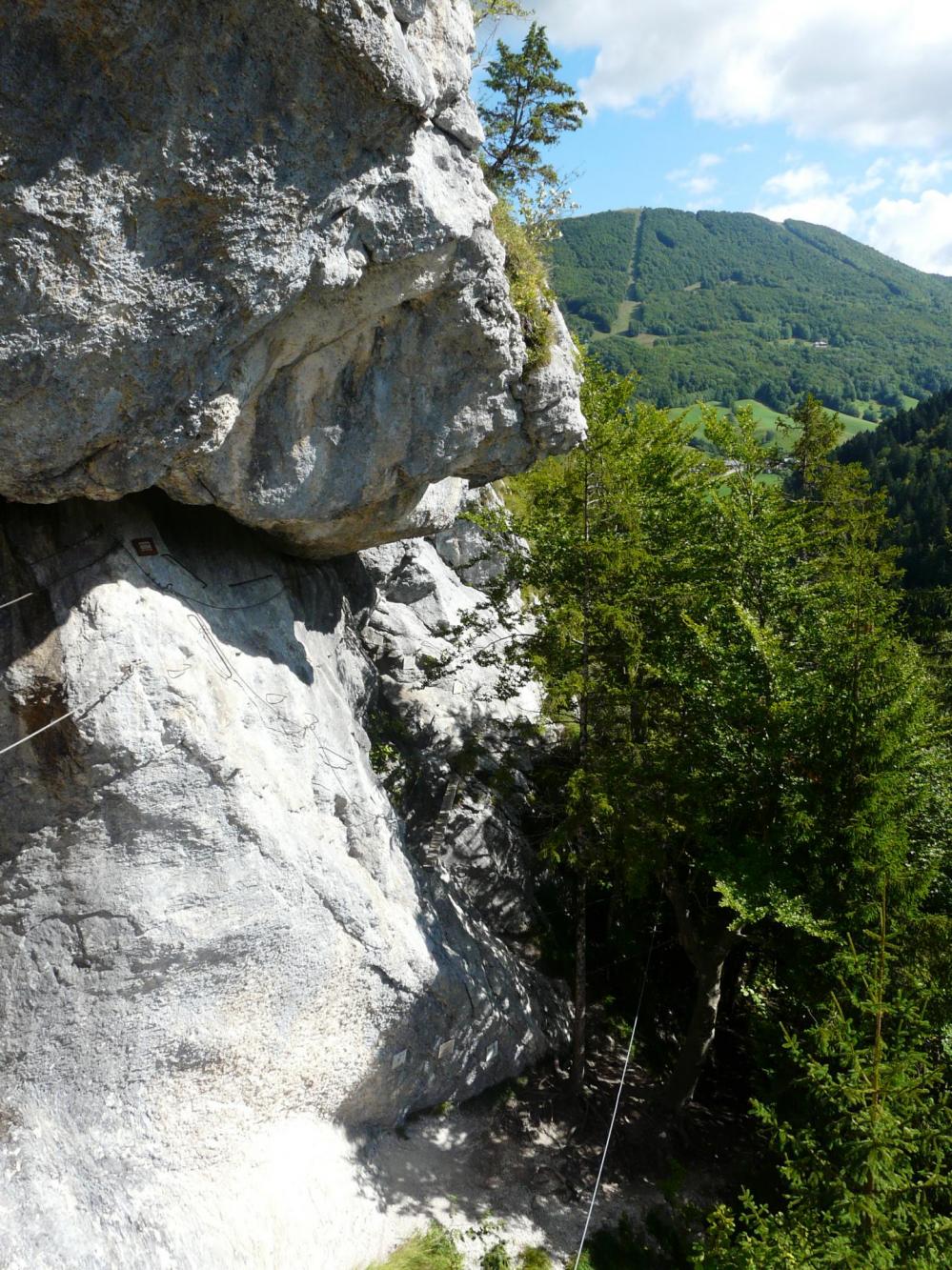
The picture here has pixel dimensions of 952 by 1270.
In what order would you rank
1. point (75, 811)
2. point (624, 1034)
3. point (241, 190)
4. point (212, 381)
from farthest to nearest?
1. point (624, 1034)
2. point (75, 811)
3. point (212, 381)
4. point (241, 190)

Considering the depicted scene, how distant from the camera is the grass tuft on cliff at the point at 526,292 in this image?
11.4 metres

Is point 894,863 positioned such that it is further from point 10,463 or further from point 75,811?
point 10,463

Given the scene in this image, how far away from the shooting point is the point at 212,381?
776cm

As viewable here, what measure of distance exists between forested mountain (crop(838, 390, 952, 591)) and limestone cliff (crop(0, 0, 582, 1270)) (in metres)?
38.9

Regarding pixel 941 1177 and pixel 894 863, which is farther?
pixel 894 863

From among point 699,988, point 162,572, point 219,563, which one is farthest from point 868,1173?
point 219,563

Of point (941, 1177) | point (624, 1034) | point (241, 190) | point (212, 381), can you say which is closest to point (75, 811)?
point (212, 381)

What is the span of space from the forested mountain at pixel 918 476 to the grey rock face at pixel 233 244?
39.3 meters

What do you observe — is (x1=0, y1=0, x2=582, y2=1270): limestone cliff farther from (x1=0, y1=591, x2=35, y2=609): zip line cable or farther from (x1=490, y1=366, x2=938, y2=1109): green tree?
(x1=490, y1=366, x2=938, y2=1109): green tree

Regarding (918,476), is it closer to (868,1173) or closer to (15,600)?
(868,1173)

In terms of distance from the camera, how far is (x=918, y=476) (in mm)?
69438

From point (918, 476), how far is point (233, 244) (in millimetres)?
75558

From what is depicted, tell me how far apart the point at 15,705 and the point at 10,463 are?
8.60ft

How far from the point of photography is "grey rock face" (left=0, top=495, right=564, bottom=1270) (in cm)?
850
